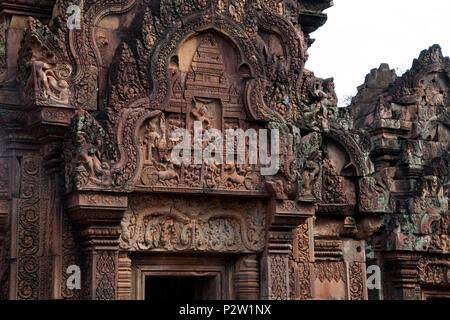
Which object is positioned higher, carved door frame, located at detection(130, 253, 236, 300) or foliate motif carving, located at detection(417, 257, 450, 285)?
foliate motif carving, located at detection(417, 257, 450, 285)

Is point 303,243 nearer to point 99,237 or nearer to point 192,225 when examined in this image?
point 192,225

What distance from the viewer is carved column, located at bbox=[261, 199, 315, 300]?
9891 mm

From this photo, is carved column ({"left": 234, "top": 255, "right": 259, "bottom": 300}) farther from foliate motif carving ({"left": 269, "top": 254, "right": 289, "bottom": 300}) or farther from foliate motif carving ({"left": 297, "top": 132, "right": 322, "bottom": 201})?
foliate motif carving ({"left": 297, "top": 132, "right": 322, "bottom": 201})

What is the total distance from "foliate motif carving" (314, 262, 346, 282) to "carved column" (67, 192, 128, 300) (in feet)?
9.46

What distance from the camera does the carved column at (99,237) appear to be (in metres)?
8.91

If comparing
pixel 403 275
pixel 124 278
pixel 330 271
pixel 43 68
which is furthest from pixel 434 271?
pixel 43 68

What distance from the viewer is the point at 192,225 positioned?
9.73 metres

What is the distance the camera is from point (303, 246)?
1064 cm

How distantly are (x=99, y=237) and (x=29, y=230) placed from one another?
74cm

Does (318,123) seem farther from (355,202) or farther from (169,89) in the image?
(169,89)

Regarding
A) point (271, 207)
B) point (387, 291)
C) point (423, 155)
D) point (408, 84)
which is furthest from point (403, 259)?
point (271, 207)

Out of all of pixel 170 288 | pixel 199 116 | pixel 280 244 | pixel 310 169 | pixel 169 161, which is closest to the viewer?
pixel 169 161

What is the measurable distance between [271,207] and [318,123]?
1.46 m

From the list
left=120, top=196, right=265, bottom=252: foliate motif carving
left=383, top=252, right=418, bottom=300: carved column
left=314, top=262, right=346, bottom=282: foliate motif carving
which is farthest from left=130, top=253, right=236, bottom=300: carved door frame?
left=383, top=252, right=418, bottom=300: carved column
